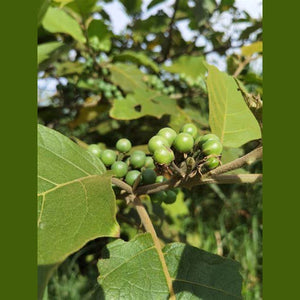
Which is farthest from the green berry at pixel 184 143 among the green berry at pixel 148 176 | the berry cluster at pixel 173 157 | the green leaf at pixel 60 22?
the green leaf at pixel 60 22

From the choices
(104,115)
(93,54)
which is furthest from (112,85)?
(104,115)

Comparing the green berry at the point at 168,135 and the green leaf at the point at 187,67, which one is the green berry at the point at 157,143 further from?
the green leaf at the point at 187,67

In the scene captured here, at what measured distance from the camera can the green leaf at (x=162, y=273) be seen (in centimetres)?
92

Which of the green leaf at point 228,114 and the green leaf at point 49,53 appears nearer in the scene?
the green leaf at point 228,114

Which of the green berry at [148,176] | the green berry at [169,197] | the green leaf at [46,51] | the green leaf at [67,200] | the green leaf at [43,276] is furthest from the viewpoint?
the green leaf at [46,51]

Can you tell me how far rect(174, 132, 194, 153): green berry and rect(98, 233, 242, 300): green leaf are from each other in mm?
281

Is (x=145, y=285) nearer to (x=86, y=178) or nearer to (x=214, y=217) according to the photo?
(x=86, y=178)

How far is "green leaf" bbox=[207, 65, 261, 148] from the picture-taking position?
109cm

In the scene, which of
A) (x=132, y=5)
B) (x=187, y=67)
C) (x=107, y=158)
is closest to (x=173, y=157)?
(x=107, y=158)

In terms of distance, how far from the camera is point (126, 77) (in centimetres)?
208

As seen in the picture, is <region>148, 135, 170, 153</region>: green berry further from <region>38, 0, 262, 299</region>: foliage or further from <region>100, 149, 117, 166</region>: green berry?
<region>100, 149, 117, 166</region>: green berry

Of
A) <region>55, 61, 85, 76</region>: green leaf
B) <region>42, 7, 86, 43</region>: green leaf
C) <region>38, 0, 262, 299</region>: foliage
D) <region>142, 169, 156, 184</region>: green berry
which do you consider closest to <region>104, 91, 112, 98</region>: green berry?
<region>38, 0, 262, 299</region>: foliage

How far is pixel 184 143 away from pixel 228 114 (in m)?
0.32

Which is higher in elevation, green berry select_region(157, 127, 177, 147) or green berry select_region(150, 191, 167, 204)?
green berry select_region(157, 127, 177, 147)
